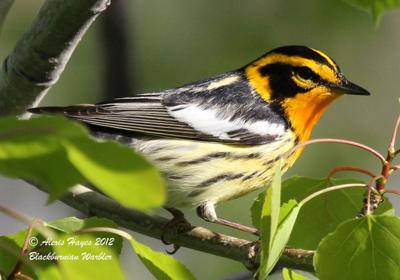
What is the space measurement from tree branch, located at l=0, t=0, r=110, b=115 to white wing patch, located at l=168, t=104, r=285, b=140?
0.99 metres

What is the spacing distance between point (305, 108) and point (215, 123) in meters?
0.46

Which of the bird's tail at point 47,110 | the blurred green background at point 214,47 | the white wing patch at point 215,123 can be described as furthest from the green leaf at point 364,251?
the blurred green background at point 214,47

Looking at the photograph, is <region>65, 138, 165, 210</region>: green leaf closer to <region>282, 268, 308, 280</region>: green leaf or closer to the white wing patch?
<region>282, 268, 308, 280</region>: green leaf

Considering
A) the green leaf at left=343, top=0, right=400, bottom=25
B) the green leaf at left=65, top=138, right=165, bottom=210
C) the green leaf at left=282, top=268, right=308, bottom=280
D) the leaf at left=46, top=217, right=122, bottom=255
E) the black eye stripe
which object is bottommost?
the black eye stripe

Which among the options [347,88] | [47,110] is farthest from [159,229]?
[347,88]

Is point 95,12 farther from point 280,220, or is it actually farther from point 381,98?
point 381,98

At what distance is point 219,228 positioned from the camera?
6.38 m

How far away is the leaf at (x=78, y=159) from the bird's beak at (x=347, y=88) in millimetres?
2745

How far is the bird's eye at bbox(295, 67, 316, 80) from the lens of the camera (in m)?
4.25

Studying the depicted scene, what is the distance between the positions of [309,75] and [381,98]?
146 inches

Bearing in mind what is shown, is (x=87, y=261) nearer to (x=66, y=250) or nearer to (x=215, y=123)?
(x=66, y=250)

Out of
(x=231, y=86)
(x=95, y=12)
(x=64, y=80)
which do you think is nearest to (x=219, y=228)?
(x=64, y=80)

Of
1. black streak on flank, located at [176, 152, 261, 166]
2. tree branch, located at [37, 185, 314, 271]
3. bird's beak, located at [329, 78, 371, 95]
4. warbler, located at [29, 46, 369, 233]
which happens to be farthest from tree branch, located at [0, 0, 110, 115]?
bird's beak, located at [329, 78, 371, 95]

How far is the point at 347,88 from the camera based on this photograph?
4.14m
